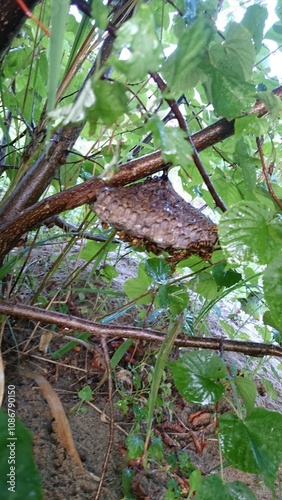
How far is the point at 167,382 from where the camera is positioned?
2.97 ft

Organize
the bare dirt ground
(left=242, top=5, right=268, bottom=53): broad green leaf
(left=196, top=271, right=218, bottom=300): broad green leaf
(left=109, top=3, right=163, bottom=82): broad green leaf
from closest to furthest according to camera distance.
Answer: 1. (left=109, top=3, right=163, bottom=82): broad green leaf
2. (left=242, top=5, right=268, bottom=53): broad green leaf
3. the bare dirt ground
4. (left=196, top=271, right=218, bottom=300): broad green leaf

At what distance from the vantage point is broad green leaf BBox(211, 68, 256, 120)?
408 millimetres

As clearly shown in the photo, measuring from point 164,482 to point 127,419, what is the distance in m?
0.13

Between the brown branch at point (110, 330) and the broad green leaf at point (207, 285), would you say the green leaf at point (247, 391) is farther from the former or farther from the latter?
the broad green leaf at point (207, 285)

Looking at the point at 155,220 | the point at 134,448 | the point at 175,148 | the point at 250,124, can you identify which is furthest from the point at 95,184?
the point at 134,448

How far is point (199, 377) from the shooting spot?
Result: 479 millimetres

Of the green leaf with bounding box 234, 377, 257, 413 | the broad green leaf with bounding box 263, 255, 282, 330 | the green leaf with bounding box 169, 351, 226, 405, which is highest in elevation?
the broad green leaf with bounding box 263, 255, 282, 330

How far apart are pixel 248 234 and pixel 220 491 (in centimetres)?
27

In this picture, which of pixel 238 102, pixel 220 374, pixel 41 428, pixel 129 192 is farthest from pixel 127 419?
pixel 238 102

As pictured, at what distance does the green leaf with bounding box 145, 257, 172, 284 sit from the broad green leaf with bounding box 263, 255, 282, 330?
248mm

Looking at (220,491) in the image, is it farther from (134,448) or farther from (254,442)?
(134,448)

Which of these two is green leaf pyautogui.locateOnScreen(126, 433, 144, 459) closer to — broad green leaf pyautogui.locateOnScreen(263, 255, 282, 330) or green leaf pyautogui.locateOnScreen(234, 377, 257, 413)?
green leaf pyautogui.locateOnScreen(234, 377, 257, 413)

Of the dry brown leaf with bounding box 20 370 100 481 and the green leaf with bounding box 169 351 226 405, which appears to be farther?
the dry brown leaf with bounding box 20 370 100 481

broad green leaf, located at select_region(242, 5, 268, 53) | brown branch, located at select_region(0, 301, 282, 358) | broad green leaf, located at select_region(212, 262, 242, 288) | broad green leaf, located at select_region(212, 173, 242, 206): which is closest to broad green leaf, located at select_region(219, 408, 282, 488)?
→ brown branch, located at select_region(0, 301, 282, 358)
